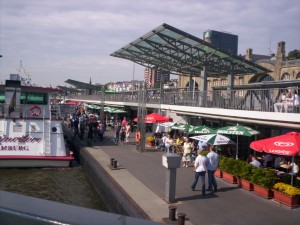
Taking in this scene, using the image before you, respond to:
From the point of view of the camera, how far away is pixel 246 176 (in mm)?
11992

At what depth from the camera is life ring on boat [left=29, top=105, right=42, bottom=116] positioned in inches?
784

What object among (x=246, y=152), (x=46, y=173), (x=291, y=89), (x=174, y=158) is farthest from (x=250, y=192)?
(x=46, y=173)

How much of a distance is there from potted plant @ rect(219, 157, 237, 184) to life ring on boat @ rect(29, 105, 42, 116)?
1142 cm

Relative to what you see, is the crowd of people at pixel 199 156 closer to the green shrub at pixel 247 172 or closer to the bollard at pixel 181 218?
the green shrub at pixel 247 172

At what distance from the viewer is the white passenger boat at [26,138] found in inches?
706

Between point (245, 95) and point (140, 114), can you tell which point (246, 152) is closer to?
point (245, 95)

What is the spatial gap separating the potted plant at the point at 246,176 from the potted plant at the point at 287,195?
4.59 feet

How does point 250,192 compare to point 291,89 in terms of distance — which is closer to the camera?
point 250,192

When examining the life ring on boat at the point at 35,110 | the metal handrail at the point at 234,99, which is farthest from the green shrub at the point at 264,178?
the life ring on boat at the point at 35,110

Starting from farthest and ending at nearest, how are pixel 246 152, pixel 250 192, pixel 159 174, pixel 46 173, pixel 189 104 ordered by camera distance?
pixel 189 104, pixel 246 152, pixel 46 173, pixel 159 174, pixel 250 192

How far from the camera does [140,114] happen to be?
845 inches

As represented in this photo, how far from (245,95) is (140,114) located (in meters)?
7.62

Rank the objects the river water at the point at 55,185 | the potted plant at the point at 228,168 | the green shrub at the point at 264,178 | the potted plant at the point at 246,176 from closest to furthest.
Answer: the green shrub at the point at 264,178 < the potted plant at the point at 246,176 < the potted plant at the point at 228,168 < the river water at the point at 55,185

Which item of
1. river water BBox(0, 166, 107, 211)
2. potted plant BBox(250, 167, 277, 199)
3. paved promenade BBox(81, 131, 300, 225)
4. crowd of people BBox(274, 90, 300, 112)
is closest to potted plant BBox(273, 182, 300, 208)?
paved promenade BBox(81, 131, 300, 225)
